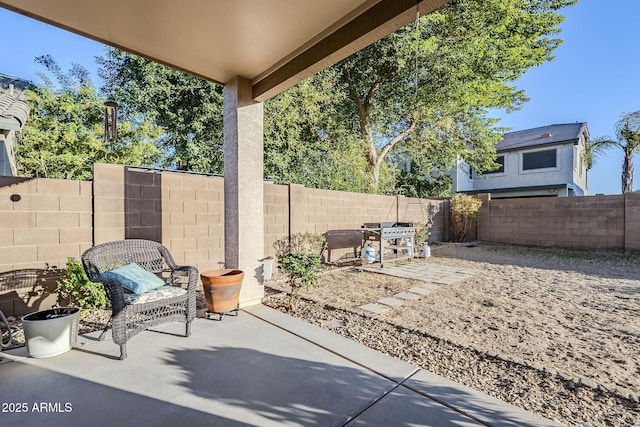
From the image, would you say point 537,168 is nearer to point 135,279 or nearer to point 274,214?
point 274,214

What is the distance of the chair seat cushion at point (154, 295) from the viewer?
258 centimetres

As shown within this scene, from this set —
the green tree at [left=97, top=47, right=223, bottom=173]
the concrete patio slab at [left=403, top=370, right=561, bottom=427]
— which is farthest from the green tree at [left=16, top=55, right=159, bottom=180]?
the concrete patio slab at [left=403, top=370, right=561, bottom=427]

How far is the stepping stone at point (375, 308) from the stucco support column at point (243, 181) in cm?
146

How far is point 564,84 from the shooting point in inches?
497

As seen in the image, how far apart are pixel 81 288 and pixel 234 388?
7.19 feet

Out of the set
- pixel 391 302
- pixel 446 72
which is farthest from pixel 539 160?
pixel 391 302

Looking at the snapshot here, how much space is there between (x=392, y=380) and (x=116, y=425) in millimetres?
1737

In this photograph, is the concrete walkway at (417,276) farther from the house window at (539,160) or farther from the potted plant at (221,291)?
the house window at (539,160)

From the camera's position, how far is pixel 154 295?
270 cm

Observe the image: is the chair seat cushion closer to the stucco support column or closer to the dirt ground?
the stucco support column

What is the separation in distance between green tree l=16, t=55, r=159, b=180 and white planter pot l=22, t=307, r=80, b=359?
4.83 m

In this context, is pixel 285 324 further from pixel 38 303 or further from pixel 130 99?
pixel 130 99

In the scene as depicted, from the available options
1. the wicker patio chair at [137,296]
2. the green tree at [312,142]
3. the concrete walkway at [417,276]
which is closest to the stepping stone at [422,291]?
the concrete walkway at [417,276]

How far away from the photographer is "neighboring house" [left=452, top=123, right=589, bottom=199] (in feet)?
48.3
